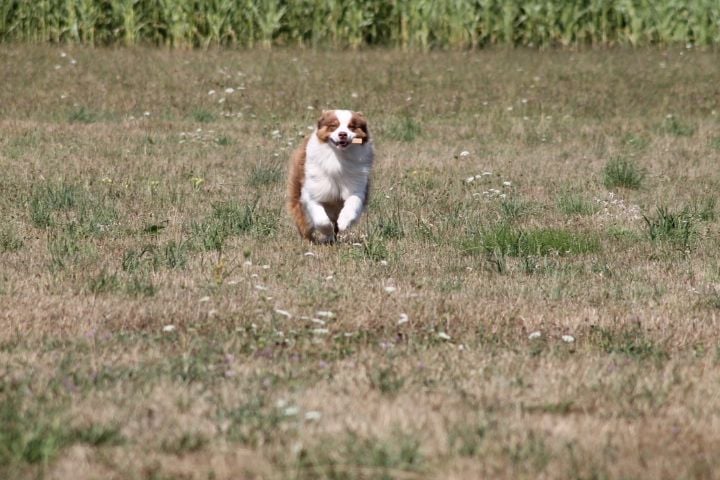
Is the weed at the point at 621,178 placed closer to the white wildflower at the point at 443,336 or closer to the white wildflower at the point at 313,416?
the white wildflower at the point at 443,336

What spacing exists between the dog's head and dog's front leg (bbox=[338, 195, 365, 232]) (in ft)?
1.32

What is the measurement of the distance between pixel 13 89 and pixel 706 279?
45.1 ft

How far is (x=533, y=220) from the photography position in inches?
411

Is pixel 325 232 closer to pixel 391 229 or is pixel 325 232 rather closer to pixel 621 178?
pixel 391 229

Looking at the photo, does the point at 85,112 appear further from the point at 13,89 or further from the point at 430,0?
the point at 430,0

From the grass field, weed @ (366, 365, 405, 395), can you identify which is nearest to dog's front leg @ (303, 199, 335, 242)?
the grass field

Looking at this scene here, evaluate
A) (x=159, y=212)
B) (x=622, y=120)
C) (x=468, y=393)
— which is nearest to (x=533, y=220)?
(x=159, y=212)

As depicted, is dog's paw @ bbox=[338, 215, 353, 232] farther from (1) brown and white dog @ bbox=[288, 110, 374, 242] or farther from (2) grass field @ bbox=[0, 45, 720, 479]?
(2) grass field @ bbox=[0, 45, 720, 479]

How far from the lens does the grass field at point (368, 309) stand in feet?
15.2

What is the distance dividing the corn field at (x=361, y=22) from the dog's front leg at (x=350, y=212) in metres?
14.9

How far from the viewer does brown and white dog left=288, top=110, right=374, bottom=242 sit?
9.00 meters

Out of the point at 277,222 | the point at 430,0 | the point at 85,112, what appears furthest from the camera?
the point at 430,0

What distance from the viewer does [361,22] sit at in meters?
23.9

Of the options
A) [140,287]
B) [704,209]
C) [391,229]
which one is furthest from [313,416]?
[704,209]
